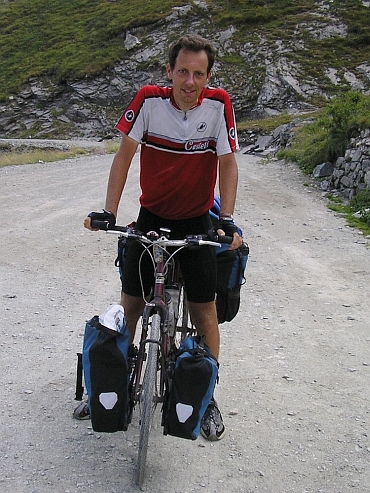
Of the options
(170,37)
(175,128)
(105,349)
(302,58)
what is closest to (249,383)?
(105,349)

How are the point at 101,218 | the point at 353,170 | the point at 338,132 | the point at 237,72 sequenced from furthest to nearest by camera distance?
the point at 237,72
the point at 338,132
the point at 353,170
the point at 101,218

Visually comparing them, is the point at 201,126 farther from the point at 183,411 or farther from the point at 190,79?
the point at 183,411

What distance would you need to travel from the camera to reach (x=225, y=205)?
3.29m

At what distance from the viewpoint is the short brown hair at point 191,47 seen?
2994 mm

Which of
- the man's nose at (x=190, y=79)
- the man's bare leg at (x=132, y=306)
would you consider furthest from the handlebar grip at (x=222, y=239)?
the man's nose at (x=190, y=79)

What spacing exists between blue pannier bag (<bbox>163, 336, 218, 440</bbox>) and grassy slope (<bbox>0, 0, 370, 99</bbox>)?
1607 inches

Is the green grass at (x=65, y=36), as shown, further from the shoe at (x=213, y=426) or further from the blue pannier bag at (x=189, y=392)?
the blue pannier bag at (x=189, y=392)

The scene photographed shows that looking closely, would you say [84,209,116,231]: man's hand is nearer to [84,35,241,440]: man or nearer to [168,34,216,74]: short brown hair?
[84,35,241,440]: man

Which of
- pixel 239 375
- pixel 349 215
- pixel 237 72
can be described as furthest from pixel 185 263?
pixel 237 72

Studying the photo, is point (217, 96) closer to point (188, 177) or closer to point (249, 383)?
point (188, 177)

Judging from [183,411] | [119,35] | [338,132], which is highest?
[183,411]

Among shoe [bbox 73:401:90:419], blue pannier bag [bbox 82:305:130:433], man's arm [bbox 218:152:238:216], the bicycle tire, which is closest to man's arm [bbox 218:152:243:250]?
man's arm [bbox 218:152:238:216]

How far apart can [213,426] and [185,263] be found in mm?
1003

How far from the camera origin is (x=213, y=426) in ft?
11.4
